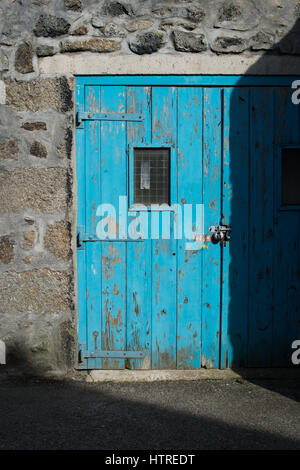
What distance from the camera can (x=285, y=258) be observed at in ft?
13.6

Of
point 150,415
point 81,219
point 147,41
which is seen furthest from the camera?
point 81,219

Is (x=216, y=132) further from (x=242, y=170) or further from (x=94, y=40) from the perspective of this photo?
(x=94, y=40)

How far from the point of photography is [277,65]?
13.3 ft

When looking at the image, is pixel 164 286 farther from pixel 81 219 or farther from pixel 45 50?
pixel 45 50

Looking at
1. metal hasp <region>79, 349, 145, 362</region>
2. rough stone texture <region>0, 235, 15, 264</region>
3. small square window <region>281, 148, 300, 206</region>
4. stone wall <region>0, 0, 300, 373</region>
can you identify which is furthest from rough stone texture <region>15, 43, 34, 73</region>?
metal hasp <region>79, 349, 145, 362</region>

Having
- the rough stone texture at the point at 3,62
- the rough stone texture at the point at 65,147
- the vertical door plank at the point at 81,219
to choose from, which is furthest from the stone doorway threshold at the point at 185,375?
the rough stone texture at the point at 3,62

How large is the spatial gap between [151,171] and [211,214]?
56cm

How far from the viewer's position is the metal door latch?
4113mm

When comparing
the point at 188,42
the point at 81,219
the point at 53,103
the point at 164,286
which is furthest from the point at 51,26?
the point at 164,286

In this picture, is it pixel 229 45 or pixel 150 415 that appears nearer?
pixel 150 415

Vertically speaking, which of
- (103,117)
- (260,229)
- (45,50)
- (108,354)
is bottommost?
(108,354)

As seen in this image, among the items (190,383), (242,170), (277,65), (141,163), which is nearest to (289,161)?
(242,170)

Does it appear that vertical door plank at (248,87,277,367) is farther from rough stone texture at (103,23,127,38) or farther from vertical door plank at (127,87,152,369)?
rough stone texture at (103,23,127,38)
